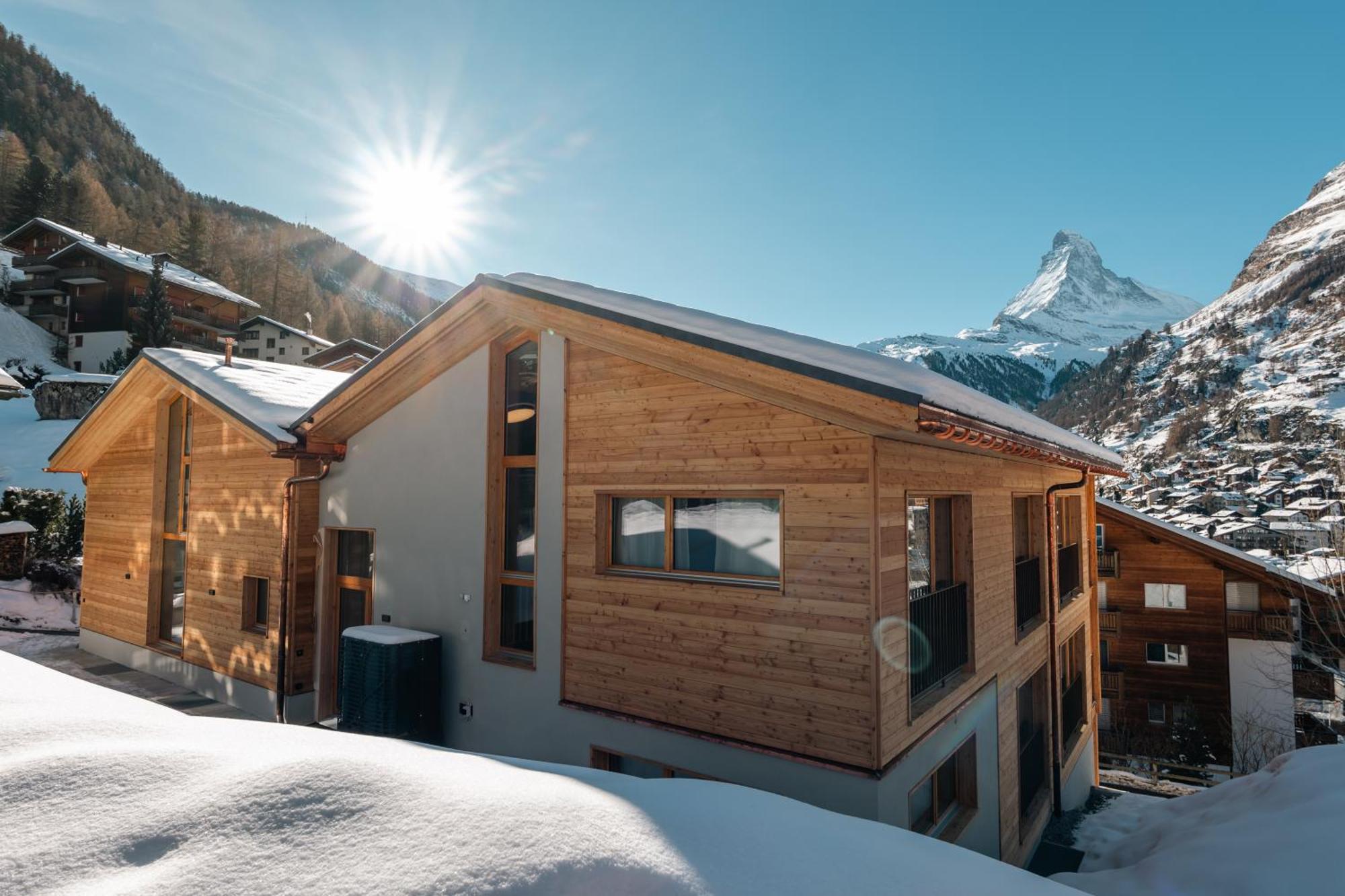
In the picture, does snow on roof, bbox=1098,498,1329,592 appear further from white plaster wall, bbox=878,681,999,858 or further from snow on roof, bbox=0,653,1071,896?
snow on roof, bbox=0,653,1071,896

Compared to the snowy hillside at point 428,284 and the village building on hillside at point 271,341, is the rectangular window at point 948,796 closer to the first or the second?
the village building on hillside at point 271,341

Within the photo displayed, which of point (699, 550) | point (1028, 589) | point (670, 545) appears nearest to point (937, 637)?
point (699, 550)

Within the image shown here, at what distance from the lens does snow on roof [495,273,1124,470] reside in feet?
15.4

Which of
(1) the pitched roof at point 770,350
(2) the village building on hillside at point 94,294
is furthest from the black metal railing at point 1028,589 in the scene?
(2) the village building on hillside at point 94,294

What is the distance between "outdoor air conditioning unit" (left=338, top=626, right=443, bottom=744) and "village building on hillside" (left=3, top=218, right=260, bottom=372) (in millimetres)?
39467

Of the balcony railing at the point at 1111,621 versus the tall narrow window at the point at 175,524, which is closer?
the tall narrow window at the point at 175,524

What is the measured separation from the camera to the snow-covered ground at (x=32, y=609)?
14375 millimetres

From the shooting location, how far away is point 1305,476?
70.4 metres

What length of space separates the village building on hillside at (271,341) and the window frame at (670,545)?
45.8 meters

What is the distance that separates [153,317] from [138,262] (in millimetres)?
7794

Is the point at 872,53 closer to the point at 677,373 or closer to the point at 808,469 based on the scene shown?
the point at 677,373

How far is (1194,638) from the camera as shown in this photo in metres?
21.5

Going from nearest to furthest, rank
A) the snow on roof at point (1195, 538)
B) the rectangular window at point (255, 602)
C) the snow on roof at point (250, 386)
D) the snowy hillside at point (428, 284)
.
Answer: the snow on roof at point (250, 386) → the rectangular window at point (255, 602) → the snow on roof at point (1195, 538) → the snowy hillside at point (428, 284)

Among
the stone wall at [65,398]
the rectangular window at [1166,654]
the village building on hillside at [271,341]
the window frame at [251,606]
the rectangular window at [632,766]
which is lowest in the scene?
the rectangular window at [1166,654]
